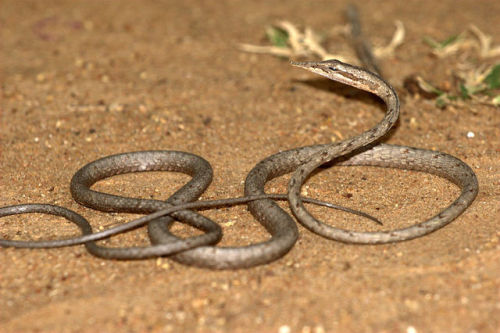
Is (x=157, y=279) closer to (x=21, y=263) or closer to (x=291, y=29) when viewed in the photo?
(x=21, y=263)

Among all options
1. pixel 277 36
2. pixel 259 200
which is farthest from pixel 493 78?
pixel 259 200

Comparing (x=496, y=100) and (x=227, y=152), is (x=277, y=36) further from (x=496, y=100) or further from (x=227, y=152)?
(x=496, y=100)

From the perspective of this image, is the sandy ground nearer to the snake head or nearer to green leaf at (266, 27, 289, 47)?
green leaf at (266, 27, 289, 47)

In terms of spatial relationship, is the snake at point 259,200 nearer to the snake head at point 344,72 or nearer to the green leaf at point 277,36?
Result: the snake head at point 344,72

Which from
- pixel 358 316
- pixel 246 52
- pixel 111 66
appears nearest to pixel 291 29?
pixel 246 52

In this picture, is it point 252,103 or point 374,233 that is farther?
point 252,103

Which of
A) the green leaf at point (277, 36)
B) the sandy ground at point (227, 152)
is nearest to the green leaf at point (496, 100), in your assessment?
the sandy ground at point (227, 152)
